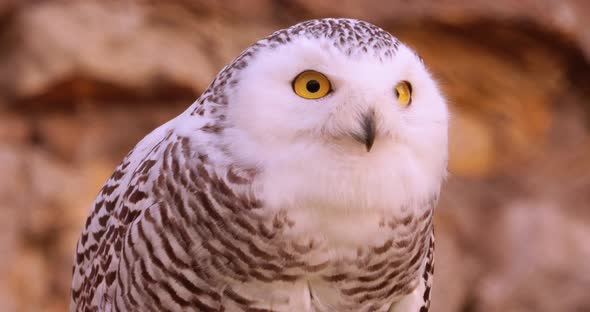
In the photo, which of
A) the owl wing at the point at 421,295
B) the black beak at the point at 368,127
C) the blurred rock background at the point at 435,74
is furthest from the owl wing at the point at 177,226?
the blurred rock background at the point at 435,74

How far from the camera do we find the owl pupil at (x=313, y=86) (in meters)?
1.54

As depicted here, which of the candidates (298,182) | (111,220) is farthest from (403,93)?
(111,220)

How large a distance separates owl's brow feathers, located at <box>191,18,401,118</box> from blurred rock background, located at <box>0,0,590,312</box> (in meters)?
2.45

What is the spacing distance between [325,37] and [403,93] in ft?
0.59

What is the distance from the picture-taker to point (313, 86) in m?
1.54

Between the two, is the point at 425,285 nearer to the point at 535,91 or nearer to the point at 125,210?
the point at 125,210

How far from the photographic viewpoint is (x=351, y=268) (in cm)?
166

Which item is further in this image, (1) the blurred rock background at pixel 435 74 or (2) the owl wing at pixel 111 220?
(1) the blurred rock background at pixel 435 74

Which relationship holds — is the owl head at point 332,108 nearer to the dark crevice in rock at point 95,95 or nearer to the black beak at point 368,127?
the black beak at point 368,127

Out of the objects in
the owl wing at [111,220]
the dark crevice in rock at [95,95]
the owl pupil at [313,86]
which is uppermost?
the dark crevice in rock at [95,95]

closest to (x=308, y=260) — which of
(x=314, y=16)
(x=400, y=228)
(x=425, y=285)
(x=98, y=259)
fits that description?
(x=400, y=228)

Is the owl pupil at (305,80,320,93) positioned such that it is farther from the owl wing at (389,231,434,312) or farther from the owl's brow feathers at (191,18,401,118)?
the owl wing at (389,231,434,312)

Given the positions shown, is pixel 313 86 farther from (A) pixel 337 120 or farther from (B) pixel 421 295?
(B) pixel 421 295

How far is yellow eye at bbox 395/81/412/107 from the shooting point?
5.22 ft
